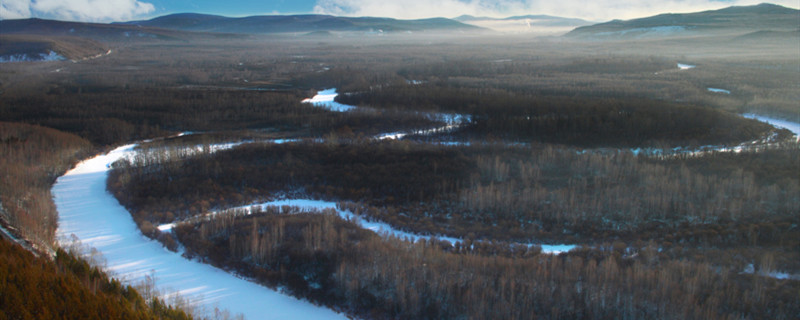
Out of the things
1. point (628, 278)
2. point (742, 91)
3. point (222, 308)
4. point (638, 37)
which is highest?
point (638, 37)

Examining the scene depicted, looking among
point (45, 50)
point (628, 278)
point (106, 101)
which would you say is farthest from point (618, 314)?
point (45, 50)

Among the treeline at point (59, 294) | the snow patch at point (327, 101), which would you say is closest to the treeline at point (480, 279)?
the treeline at point (59, 294)

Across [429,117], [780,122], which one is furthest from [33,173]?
[780,122]

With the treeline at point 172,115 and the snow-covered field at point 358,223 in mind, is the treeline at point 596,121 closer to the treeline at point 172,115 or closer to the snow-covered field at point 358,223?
the treeline at point 172,115

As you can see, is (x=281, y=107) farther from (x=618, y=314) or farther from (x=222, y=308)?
(x=618, y=314)

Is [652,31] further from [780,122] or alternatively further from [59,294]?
[59,294]
